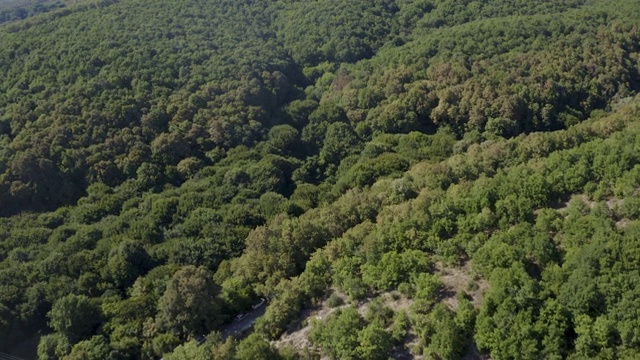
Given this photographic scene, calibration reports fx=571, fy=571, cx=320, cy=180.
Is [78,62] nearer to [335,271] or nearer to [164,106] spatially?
[164,106]

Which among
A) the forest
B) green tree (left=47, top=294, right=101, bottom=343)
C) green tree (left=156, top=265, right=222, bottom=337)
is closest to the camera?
the forest

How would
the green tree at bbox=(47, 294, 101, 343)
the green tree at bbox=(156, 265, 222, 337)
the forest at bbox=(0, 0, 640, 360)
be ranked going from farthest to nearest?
the green tree at bbox=(47, 294, 101, 343), the green tree at bbox=(156, 265, 222, 337), the forest at bbox=(0, 0, 640, 360)

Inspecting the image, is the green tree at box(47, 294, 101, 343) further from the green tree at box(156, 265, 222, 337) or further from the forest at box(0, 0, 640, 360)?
the green tree at box(156, 265, 222, 337)

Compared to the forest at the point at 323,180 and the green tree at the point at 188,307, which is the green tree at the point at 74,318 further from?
the green tree at the point at 188,307

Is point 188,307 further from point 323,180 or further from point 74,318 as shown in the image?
point 323,180

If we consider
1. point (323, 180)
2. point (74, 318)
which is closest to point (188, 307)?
point (74, 318)

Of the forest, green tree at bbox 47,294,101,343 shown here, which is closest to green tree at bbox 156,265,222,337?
the forest

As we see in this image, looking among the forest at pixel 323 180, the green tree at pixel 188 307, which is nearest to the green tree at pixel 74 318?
the forest at pixel 323 180

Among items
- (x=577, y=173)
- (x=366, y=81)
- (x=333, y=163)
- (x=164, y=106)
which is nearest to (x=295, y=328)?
(x=577, y=173)
